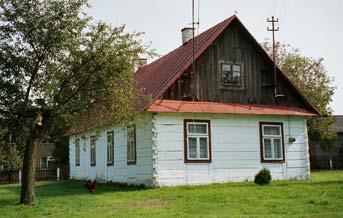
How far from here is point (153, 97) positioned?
21375 millimetres

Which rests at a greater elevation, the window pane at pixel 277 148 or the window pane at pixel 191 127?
the window pane at pixel 191 127

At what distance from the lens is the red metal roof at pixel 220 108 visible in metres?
21.2

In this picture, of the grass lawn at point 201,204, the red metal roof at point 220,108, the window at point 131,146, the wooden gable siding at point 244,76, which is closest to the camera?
the grass lawn at point 201,204

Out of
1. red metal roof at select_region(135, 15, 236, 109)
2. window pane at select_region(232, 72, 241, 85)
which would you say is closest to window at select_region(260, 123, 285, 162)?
window pane at select_region(232, 72, 241, 85)

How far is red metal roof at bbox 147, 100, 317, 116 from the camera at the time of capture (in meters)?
21.2

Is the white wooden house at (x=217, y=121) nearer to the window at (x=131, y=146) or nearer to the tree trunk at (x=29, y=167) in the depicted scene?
the window at (x=131, y=146)

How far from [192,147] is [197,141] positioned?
1.14ft

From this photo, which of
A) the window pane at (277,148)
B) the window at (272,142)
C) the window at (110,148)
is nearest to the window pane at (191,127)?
the window at (272,142)

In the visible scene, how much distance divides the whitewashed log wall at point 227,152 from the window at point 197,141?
20 cm

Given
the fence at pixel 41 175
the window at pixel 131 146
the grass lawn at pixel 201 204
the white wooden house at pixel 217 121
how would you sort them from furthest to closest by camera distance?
the fence at pixel 41 175, the window at pixel 131 146, the white wooden house at pixel 217 121, the grass lawn at pixel 201 204

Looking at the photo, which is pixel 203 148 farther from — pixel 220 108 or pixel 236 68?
pixel 236 68

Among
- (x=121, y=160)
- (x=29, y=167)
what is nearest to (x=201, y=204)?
(x=29, y=167)

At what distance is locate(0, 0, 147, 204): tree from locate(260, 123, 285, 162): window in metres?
8.29

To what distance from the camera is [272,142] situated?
23891mm
